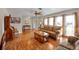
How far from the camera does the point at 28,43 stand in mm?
2189

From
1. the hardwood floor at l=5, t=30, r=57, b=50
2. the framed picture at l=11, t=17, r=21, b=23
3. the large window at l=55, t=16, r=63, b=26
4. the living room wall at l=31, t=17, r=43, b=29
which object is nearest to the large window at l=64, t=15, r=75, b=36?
the large window at l=55, t=16, r=63, b=26

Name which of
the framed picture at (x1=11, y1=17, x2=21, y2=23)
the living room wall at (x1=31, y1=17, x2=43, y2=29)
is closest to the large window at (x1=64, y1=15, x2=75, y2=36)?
the living room wall at (x1=31, y1=17, x2=43, y2=29)

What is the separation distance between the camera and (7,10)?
2166 millimetres

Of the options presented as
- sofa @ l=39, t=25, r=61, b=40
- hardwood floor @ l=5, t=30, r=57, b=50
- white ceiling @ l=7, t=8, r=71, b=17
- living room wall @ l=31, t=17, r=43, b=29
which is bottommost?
hardwood floor @ l=5, t=30, r=57, b=50

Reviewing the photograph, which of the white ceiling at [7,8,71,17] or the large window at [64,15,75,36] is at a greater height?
the white ceiling at [7,8,71,17]

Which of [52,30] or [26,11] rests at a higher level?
[26,11]

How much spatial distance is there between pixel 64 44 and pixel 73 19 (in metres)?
0.50

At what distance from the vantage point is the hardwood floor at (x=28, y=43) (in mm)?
2174

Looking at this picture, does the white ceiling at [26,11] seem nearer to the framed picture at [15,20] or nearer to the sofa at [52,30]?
the framed picture at [15,20]

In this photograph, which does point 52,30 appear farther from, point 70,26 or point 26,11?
point 26,11

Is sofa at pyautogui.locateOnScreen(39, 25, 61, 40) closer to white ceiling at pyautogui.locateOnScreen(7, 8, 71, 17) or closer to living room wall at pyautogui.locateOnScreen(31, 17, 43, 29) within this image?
living room wall at pyautogui.locateOnScreen(31, 17, 43, 29)

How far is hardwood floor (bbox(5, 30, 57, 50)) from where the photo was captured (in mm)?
2174

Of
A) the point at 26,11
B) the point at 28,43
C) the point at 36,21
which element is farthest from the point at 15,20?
the point at 28,43

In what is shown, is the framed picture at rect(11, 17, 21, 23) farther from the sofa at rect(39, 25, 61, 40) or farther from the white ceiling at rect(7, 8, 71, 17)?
the sofa at rect(39, 25, 61, 40)
